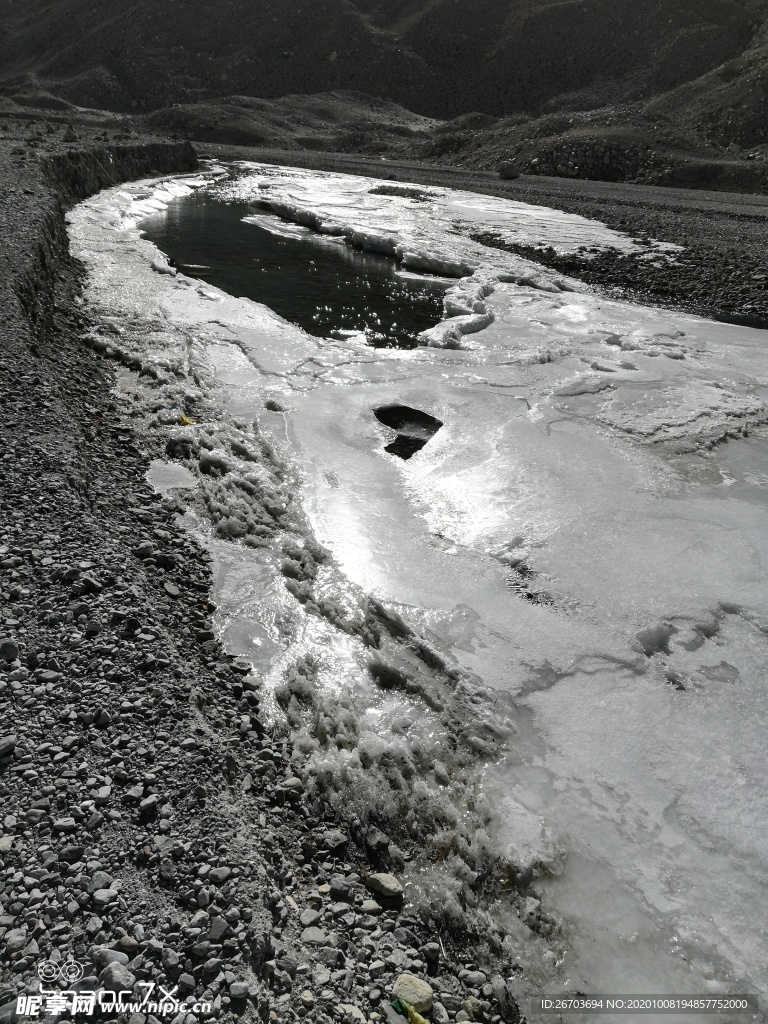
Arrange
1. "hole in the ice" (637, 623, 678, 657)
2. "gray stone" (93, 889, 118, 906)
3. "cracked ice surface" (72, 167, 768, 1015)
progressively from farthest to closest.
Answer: "hole in the ice" (637, 623, 678, 657), "cracked ice surface" (72, 167, 768, 1015), "gray stone" (93, 889, 118, 906)

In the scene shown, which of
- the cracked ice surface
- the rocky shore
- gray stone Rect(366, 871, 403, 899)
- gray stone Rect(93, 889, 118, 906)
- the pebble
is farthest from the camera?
the cracked ice surface

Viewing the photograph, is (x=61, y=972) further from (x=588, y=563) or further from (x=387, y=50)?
(x=387, y=50)

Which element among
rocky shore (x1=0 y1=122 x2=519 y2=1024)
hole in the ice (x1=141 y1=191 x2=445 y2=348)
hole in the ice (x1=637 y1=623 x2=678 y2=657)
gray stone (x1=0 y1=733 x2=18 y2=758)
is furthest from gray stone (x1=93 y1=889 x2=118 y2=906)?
hole in the ice (x1=141 y1=191 x2=445 y2=348)

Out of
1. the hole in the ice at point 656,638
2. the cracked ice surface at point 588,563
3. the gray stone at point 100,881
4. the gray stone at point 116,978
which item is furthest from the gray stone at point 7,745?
the hole in the ice at point 656,638

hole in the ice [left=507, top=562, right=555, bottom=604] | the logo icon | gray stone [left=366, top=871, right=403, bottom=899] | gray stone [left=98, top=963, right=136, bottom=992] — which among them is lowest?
gray stone [left=366, top=871, right=403, bottom=899]

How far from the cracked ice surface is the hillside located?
63.3 meters

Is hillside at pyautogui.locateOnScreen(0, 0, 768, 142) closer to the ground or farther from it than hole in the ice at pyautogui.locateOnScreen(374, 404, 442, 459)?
farther from it

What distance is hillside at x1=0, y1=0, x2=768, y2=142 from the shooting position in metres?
62.2

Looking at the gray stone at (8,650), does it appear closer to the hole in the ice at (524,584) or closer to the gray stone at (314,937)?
the gray stone at (314,937)

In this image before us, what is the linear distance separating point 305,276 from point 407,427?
9.11m

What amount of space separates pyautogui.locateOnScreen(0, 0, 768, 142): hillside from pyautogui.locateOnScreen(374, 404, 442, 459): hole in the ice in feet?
214

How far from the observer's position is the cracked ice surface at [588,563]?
3225 mm

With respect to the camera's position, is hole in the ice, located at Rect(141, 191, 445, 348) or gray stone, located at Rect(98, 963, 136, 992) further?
hole in the ice, located at Rect(141, 191, 445, 348)

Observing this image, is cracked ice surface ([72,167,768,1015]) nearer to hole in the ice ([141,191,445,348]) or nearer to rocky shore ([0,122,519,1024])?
rocky shore ([0,122,519,1024])
